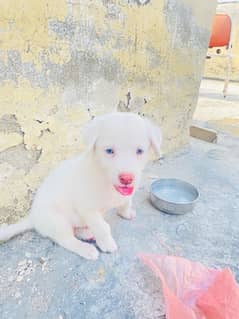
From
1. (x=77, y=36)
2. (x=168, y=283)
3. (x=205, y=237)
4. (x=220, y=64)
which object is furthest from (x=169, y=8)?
(x=220, y=64)

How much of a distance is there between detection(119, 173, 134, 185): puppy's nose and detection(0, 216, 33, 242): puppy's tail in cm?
50

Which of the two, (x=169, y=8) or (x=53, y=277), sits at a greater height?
(x=169, y=8)

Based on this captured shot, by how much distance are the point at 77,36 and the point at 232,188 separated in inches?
45.0

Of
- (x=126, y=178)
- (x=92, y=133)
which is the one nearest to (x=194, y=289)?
(x=126, y=178)

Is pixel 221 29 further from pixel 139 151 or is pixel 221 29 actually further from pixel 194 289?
pixel 194 289

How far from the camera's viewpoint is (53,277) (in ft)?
3.38

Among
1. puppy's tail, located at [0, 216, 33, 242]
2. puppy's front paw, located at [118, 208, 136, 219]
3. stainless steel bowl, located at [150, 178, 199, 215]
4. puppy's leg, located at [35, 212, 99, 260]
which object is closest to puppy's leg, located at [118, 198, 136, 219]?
puppy's front paw, located at [118, 208, 136, 219]

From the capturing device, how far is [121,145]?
0.90 meters

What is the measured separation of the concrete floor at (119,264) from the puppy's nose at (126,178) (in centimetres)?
37

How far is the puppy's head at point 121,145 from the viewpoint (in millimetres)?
891

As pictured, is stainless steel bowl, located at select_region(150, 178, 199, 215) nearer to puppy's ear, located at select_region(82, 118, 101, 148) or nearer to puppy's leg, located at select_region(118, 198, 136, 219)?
puppy's leg, located at select_region(118, 198, 136, 219)

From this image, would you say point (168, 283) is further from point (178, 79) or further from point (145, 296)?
point (178, 79)

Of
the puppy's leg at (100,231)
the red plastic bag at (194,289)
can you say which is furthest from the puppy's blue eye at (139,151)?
the red plastic bag at (194,289)

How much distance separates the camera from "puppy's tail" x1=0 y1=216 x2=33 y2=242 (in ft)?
3.76
